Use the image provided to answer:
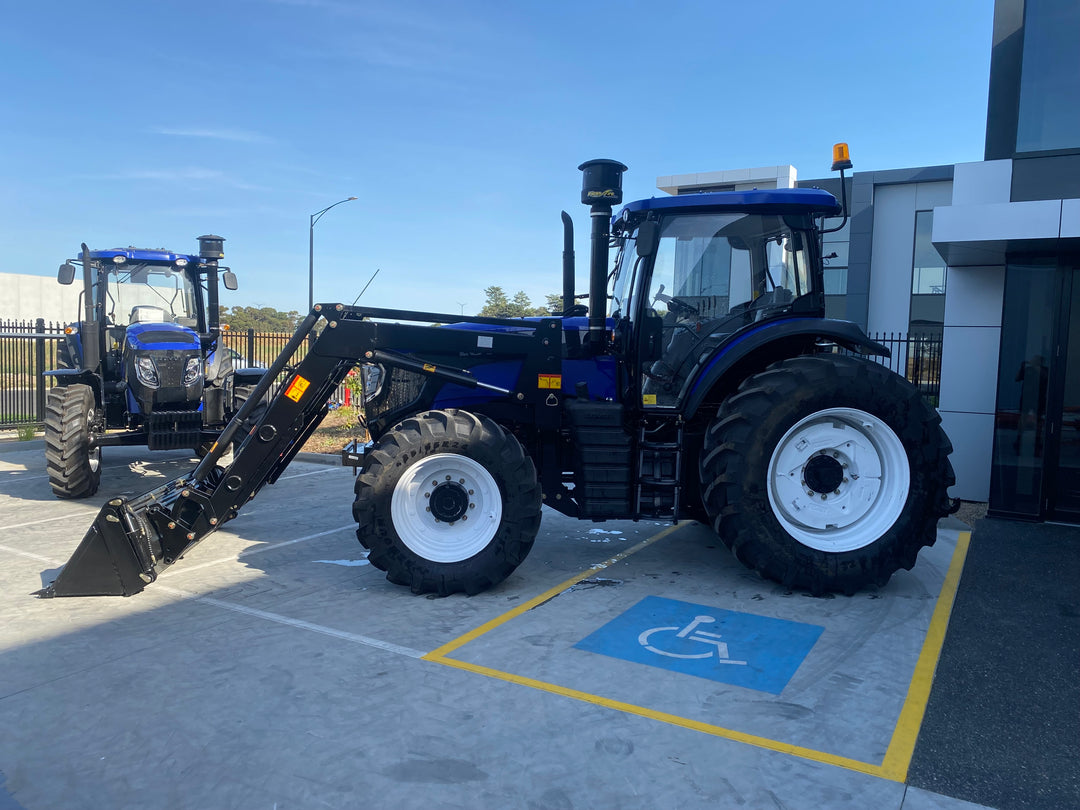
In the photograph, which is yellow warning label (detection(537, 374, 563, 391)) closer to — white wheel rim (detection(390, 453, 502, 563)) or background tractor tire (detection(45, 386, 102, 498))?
white wheel rim (detection(390, 453, 502, 563))

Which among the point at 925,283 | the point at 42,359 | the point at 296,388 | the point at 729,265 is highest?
the point at 925,283

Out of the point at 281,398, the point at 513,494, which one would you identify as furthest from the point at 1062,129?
the point at 281,398

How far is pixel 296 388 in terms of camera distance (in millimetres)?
5508

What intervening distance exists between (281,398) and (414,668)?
233cm

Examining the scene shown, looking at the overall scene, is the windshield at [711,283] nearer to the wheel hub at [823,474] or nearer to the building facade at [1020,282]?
the wheel hub at [823,474]

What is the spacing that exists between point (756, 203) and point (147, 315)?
7771 millimetres

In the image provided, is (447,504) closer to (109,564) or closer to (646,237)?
(109,564)

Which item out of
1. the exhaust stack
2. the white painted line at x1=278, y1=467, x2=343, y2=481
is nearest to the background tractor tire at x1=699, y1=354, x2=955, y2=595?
the exhaust stack

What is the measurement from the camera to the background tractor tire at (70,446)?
814cm

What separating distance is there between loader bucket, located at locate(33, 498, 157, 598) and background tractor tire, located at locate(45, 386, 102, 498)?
3.54 metres

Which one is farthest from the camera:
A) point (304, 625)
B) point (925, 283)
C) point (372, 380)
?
point (925, 283)

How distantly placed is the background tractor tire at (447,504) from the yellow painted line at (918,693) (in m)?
2.46

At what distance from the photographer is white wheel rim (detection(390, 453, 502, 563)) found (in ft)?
17.5

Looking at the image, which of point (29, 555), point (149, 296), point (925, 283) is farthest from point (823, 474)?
point (925, 283)
